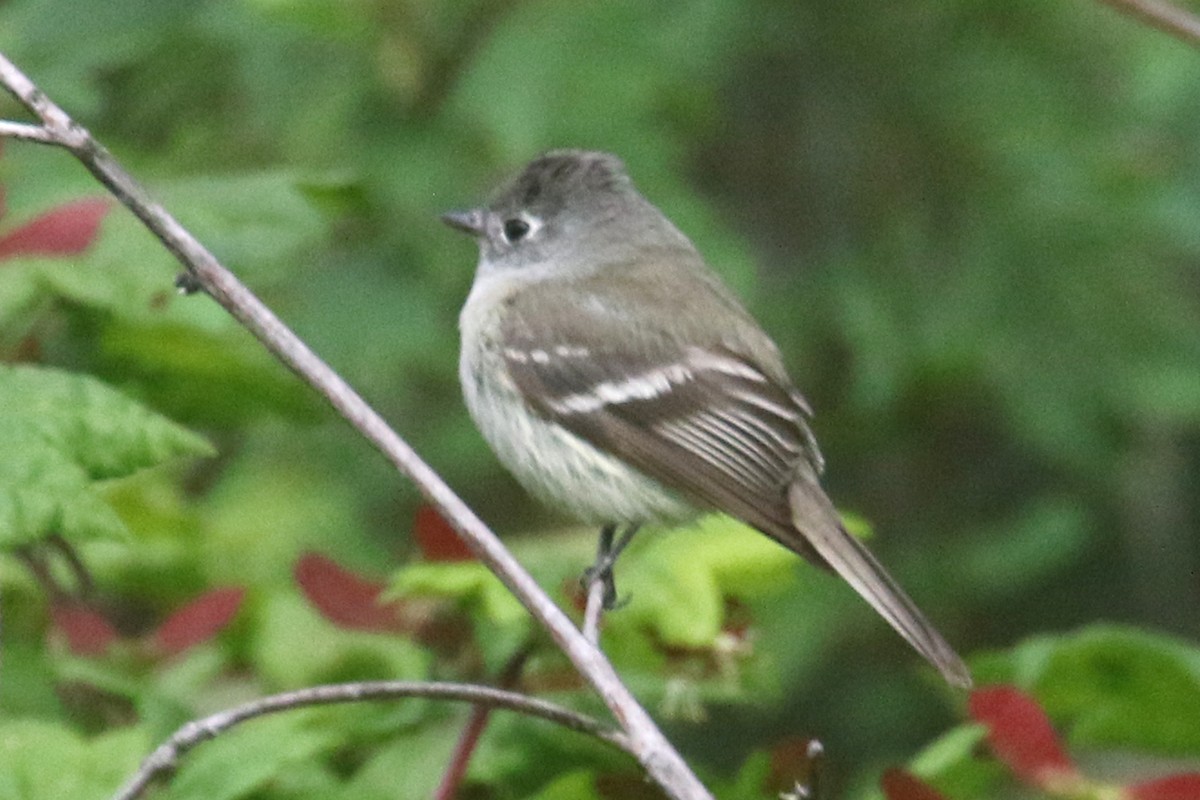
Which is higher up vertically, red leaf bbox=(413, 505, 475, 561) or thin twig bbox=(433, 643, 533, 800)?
red leaf bbox=(413, 505, 475, 561)

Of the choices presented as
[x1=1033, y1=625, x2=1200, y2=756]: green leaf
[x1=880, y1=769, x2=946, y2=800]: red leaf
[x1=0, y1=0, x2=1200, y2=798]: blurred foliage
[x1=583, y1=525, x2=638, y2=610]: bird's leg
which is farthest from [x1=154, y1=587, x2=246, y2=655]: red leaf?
[x1=1033, y1=625, x2=1200, y2=756]: green leaf

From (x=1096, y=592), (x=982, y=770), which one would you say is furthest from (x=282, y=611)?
(x=1096, y=592)

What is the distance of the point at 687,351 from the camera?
356 centimetres

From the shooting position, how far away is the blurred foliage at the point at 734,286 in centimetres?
247

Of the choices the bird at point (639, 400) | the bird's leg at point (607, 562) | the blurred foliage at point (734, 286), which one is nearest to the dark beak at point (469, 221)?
the bird at point (639, 400)

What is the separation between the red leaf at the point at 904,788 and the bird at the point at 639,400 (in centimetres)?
90

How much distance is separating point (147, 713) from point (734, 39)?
3083 millimetres

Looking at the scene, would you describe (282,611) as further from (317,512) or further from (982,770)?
(317,512)

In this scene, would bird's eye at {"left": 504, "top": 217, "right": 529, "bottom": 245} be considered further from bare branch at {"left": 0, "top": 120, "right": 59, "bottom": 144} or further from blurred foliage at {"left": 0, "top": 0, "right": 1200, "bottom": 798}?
bare branch at {"left": 0, "top": 120, "right": 59, "bottom": 144}

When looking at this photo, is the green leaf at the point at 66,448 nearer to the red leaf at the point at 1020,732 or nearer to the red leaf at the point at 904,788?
the red leaf at the point at 904,788

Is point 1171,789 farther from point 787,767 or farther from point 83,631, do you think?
point 83,631

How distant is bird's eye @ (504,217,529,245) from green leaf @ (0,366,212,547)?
6.27ft

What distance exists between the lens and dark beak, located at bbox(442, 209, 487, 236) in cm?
405

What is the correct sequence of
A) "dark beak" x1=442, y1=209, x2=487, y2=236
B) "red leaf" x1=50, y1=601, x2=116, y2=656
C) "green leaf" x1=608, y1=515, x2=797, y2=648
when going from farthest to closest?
"dark beak" x1=442, y1=209, x2=487, y2=236, "red leaf" x1=50, y1=601, x2=116, y2=656, "green leaf" x1=608, y1=515, x2=797, y2=648
